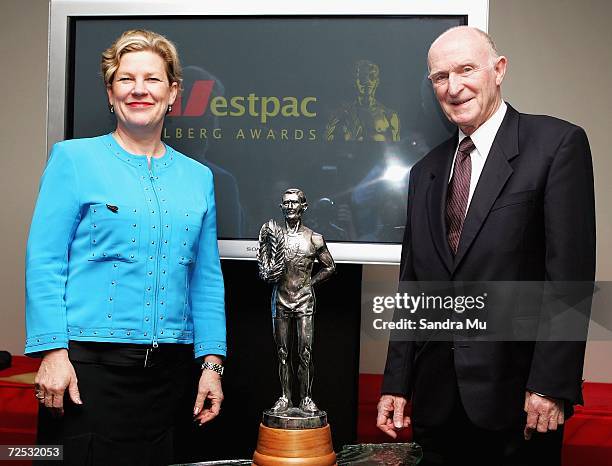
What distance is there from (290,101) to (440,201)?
0.81m

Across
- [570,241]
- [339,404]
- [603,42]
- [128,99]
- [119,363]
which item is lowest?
[339,404]

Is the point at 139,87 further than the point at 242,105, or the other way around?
the point at 242,105

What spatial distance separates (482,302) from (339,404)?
33.9 inches

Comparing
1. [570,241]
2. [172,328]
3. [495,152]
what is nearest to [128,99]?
[172,328]

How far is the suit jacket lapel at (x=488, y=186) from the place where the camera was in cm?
189

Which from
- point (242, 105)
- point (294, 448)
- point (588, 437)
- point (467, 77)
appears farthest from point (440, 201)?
point (588, 437)

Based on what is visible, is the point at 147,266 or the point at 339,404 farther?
the point at 339,404

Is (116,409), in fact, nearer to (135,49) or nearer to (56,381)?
(56,381)

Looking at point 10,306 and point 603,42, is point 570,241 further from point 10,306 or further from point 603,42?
point 10,306

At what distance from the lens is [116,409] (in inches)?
77.7

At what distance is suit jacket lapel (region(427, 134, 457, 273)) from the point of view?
1968 millimetres

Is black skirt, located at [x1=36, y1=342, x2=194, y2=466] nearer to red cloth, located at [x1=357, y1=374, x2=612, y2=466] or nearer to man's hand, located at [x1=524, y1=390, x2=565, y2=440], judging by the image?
man's hand, located at [x1=524, y1=390, x2=565, y2=440]

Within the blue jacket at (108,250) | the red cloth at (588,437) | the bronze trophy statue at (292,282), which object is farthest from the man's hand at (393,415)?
the red cloth at (588,437)

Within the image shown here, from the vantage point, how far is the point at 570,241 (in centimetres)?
182
